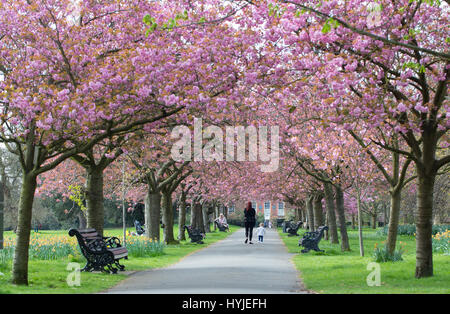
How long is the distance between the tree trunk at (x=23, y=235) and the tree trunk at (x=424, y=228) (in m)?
8.03

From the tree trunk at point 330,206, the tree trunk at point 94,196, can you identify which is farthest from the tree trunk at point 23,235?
the tree trunk at point 330,206

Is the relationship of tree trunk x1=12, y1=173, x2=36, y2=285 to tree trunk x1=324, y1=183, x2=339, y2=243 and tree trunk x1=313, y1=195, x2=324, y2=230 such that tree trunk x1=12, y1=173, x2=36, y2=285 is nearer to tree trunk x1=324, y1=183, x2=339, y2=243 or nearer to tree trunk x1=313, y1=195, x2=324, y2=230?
tree trunk x1=324, y1=183, x2=339, y2=243

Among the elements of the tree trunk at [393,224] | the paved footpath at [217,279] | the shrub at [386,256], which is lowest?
the paved footpath at [217,279]

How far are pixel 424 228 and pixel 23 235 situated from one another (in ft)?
27.2

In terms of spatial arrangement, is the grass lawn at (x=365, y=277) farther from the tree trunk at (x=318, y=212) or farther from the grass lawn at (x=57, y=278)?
the tree trunk at (x=318, y=212)

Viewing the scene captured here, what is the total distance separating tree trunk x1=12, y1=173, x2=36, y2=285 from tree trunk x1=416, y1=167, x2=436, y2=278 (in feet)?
26.3

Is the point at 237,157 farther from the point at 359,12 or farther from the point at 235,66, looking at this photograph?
the point at 359,12

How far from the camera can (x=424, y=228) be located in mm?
12125

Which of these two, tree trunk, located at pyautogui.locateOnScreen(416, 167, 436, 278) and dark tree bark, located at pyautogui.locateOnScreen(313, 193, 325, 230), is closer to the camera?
tree trunk, located at pyautogui.locateOnScreen(416, 167, 436, 278)

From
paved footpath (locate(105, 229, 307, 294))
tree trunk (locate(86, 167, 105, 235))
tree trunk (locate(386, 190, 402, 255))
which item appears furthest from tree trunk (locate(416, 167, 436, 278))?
tree trunk (locate(86, 167, 105, 235))

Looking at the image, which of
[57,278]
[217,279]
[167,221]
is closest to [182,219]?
[167,221]

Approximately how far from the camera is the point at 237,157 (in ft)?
82.6

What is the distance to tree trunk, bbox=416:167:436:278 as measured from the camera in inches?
472

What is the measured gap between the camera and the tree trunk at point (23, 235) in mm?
11289
